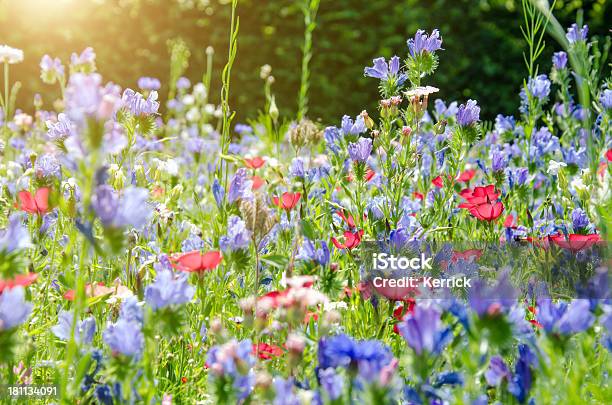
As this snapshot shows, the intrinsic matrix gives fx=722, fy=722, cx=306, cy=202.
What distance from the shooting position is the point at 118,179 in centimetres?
180

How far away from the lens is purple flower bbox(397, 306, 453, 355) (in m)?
1.01

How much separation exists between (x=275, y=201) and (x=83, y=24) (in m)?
6.69

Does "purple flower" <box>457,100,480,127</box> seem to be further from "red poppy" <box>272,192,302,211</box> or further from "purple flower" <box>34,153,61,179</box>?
"purple flower" <box>34,153,61,179</box>

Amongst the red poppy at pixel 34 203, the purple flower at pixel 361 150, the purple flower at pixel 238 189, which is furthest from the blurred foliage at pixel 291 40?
the red poppy at pixel 34 203

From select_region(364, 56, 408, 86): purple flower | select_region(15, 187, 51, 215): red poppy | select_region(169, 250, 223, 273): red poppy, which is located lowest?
select_region(169, 250, 223, 273): red poppy

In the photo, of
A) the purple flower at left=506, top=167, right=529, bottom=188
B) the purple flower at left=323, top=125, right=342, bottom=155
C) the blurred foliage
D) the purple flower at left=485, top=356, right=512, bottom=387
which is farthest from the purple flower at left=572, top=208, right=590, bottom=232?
the blurred foliage

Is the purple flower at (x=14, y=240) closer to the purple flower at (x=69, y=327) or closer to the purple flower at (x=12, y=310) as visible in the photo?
the purple flower at (x=12, y=310)

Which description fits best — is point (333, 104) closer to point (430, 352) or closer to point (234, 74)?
point (234, 74)

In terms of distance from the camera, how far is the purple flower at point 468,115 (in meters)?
2.02

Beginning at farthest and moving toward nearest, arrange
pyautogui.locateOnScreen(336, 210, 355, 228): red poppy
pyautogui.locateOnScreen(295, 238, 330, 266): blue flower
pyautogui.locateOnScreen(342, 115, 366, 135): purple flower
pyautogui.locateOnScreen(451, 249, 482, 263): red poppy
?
pyautogui.locateOnScreen(342, 115, 366, 135): purple flower
pyautogui.locateOnScreen(336, 210, 355, 228): red poppy
pyautogui.locateOnScreen(451, 249, 482, 263): red poppy
pyautogui.locateOnScreen(295, 238, 330, 266): blue flower

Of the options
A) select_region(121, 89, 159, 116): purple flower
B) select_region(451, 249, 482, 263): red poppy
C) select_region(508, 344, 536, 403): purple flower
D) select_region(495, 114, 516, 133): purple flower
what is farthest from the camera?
select_region(495, 114, 516, 133): purple flower

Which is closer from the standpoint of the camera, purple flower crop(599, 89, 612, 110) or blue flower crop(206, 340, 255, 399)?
blue flower crop(206, 340, 255, 399)

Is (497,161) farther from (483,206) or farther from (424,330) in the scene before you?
(424,330)

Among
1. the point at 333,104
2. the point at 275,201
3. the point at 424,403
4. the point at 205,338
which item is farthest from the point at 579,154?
the point at 333,104
